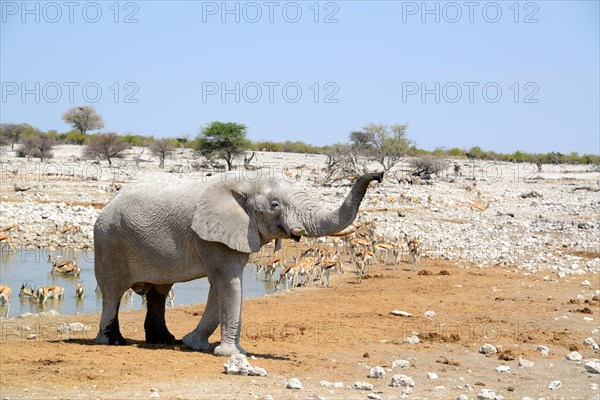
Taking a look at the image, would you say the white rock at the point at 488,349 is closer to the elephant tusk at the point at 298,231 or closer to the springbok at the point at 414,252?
the elephant tusk at the point at 298,231

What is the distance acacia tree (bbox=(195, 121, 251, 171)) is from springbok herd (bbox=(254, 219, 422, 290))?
29389mm

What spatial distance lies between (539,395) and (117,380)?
423cm

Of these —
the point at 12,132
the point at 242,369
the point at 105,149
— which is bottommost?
the point at 242,369

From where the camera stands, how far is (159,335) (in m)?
10.9

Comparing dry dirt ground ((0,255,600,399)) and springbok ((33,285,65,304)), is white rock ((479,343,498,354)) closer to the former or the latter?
dry dirt ground ((0,255,600,399))

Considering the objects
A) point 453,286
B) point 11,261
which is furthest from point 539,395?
point 11,261

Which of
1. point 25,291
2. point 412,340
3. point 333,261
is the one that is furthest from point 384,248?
point 412,340

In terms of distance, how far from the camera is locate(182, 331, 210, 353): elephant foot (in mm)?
10258

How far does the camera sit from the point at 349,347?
11.3 m

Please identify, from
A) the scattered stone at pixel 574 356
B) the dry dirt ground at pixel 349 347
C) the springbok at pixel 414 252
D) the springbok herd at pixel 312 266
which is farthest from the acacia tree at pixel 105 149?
the scattered stone at pixel 574 356

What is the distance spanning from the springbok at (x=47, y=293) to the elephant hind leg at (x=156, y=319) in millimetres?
6498

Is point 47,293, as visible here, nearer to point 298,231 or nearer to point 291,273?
point 291,273

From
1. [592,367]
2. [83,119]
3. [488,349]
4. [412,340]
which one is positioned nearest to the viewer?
[592,367]

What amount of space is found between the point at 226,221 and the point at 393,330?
4103 mm
